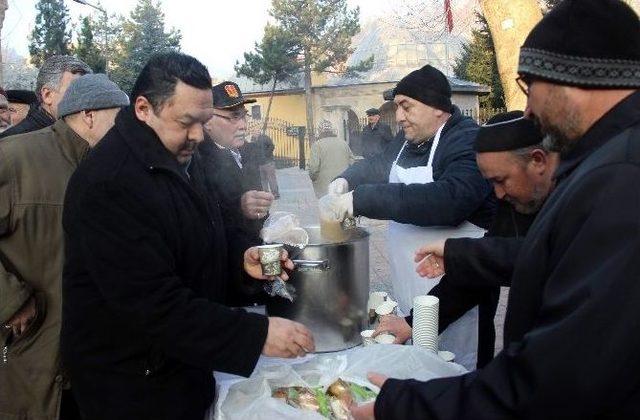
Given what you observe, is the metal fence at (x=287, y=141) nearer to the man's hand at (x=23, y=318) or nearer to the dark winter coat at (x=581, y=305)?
the man's hand at (x=23, y=318)

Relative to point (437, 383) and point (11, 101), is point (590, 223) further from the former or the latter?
point (11, 101)

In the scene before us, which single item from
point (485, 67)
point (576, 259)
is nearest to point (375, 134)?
point (576, 259)

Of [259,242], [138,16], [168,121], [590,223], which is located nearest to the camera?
[590,223]

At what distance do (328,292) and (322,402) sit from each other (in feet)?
1.45

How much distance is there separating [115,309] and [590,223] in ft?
4.25

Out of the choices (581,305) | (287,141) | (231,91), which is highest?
(231,91)

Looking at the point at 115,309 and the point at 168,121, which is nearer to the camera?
the point at 115,309

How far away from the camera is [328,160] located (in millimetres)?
9453

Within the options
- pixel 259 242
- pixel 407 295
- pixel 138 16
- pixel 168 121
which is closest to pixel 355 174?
pixel 407 295

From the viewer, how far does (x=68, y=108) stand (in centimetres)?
275

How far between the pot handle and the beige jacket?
7213 millimetres

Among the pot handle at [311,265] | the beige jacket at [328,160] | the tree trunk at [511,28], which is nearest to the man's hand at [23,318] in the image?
the pot handle at [311,265]

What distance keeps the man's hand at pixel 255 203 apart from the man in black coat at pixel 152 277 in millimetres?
1075

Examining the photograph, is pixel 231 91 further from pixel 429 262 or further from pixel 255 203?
pixel 429 262
